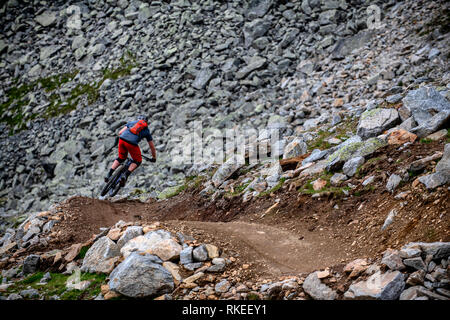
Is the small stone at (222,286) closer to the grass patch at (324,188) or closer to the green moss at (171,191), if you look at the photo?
the grass patch at (324,188)

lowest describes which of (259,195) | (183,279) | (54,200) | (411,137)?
(54,200)

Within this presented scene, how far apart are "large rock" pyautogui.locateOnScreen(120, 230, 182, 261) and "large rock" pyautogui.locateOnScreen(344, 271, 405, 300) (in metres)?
3.03

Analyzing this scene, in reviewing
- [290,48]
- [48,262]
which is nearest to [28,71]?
[290,48]

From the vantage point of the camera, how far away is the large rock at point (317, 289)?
176 inches

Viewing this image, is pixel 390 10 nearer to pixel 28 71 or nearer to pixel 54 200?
pixel 54 200

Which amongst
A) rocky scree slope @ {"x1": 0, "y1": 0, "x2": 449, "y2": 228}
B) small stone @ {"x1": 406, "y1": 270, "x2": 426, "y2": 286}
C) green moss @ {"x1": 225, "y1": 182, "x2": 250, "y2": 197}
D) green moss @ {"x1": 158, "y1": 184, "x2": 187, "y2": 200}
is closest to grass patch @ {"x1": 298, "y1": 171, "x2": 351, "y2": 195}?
green moss @ {"x1": 225, "y1": 182, "x2": 250, "y2": 197}

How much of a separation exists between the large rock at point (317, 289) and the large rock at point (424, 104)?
18.9ft

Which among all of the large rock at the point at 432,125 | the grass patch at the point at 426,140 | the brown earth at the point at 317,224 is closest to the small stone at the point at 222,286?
the brown earth at the point at 317,224

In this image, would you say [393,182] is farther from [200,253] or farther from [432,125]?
[200,253]

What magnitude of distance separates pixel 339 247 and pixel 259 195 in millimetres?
Result: 3835

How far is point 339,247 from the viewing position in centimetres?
Answer: 656

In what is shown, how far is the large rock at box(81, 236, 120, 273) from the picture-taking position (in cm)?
621

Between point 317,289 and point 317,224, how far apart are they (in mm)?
3258

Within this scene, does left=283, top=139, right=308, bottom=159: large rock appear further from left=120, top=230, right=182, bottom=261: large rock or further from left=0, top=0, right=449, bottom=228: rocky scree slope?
left=120, top=230, right=182, bottom=261: large rock
